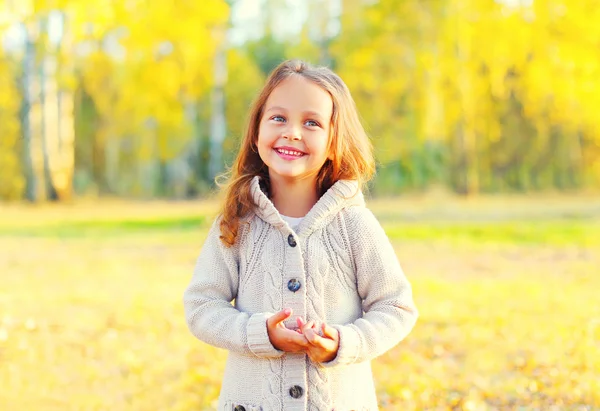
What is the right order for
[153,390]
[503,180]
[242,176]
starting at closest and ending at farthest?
[242,176] → [153,390] → [503,180]

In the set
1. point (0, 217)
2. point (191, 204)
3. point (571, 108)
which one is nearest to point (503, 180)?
point (571, 108)

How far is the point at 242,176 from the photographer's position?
2.31 metres

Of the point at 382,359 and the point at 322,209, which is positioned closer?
the point at 322,209

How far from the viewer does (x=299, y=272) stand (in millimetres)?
2086

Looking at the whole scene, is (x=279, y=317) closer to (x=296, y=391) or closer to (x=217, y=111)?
(x=296, y=391)

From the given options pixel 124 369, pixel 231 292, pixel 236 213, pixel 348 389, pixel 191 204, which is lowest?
pixel 191 204

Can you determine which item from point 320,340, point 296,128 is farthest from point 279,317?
point 296,128

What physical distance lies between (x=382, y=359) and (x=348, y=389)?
301 cm

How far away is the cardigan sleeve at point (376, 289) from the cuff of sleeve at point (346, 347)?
0.10 ft

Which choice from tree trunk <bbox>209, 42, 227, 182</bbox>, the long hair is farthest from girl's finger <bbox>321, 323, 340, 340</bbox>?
tree trunk <bbox>209, 42, 227, 182</bbox>

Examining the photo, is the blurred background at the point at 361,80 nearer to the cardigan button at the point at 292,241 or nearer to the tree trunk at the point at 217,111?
the tree trunk at the point at 217,111

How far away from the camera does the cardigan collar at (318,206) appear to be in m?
2.15

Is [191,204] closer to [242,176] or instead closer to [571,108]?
[571,108]

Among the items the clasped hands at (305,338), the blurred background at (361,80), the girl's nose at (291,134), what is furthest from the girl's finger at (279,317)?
the blurred background at (361,80)
